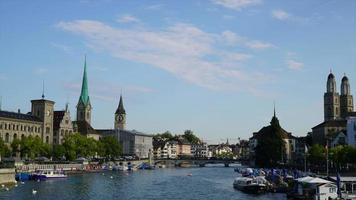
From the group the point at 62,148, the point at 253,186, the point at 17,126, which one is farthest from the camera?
the point at 17,126

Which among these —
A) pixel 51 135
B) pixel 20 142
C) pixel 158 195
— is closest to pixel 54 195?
pixel 158 195

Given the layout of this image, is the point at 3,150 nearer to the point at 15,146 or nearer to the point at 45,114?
the point at 15,146

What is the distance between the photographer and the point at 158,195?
7400 cm

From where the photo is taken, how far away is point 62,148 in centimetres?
13862

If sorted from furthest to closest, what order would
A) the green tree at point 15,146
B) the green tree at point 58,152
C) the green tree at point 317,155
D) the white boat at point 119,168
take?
1. the white boat at point 119,168
2. the green tree at point 58,152
3. the green tree at point 15,146
4. the green tree at point 317,155

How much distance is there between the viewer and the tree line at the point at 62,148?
411 feet

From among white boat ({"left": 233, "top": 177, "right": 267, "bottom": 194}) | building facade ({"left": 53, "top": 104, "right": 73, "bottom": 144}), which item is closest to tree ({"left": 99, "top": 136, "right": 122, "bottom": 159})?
building facade ({"left": 53, "top": 104, "right": 73, "bottom": 144})

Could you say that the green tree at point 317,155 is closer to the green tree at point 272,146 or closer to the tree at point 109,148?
the green tree at point 272,146

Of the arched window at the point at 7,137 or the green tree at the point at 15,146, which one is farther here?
the arched window at the point at 7,137

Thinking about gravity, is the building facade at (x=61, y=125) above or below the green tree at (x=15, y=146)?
above

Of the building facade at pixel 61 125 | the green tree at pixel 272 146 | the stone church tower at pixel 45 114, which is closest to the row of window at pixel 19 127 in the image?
the stone church tower at pixel 45 114

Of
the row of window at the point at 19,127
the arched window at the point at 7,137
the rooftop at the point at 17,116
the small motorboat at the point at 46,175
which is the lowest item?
the small motorboat at the point at 46,175

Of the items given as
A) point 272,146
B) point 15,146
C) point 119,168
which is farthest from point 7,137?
point 272,146

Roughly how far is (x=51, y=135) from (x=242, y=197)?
331 feet
